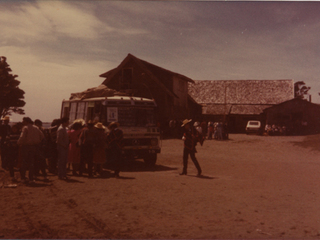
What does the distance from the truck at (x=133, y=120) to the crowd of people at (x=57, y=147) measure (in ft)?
5.11

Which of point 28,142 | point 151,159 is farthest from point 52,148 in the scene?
point 151,159

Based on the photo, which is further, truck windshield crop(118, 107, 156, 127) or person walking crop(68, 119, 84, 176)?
truck windshield crop(118, 107, 156, 127)

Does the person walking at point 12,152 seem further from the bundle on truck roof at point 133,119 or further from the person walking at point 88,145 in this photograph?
the bundle on truck roof at point 133,119

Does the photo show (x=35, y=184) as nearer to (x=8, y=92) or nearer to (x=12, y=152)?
(x=12, y=152)

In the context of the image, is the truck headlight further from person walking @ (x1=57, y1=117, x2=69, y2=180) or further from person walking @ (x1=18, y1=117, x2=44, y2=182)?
person walking @ (x1=18, y1=117, x2=44, y2=182)

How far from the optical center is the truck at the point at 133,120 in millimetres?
14180

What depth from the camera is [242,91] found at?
5834 cm

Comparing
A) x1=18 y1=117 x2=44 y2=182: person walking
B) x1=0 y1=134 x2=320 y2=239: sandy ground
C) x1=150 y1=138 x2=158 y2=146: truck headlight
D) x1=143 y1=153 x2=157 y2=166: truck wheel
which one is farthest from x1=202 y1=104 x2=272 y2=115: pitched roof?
x1=18 y1=117 x2=44 y2=182: person walking

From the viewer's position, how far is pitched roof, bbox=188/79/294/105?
56.0 m

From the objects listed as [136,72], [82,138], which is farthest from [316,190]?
[136,72]

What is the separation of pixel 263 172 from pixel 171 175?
3.57 metres

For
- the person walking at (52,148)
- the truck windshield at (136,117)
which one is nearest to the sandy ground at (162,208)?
the person walking at (52,148)

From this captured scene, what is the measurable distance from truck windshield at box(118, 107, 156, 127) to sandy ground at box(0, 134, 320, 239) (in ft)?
10.9

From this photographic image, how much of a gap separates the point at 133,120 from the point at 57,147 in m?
3.90
